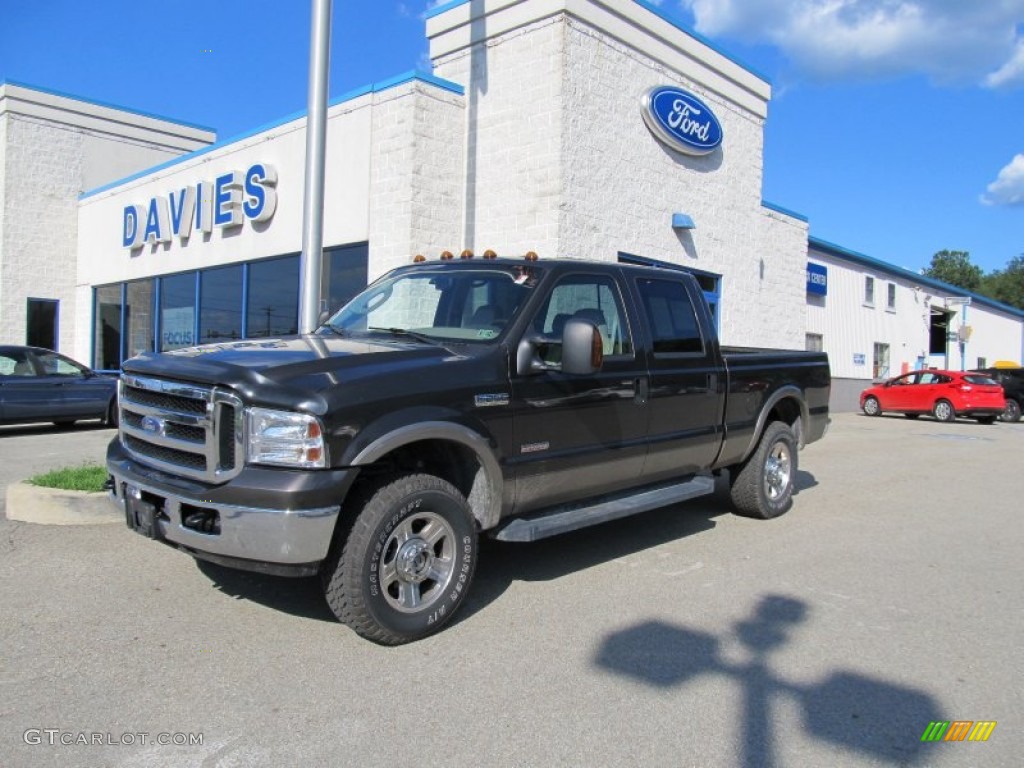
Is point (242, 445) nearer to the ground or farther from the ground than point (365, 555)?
farther from the ground

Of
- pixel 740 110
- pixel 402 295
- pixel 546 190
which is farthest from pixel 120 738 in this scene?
pixel 740 110

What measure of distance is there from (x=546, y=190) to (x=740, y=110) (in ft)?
20.5

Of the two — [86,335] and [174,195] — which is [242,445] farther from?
[86,335]

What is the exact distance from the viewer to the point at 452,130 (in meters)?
12.6

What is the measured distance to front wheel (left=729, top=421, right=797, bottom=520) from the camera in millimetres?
6961

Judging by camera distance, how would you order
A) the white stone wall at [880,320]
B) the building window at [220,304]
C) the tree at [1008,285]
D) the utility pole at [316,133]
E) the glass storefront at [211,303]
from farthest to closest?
the tree at [1008,285], the white stone wall at [880,320], the building window at [220,304], the glass storefront at [211,303], the utility pole at [316,133]

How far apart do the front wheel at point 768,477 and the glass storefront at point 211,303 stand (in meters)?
6.74

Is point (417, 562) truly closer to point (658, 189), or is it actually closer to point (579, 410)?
point (579, 410)

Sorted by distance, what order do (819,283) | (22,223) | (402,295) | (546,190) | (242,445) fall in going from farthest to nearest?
(819,283), (22,223), (546,190), (402,295), (242,445)

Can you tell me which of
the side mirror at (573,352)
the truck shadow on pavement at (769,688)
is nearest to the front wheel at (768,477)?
the truck shadow on pavement at (769,688)

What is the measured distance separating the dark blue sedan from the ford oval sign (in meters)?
10.4

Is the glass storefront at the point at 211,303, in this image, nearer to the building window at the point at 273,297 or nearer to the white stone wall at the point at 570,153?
the building window at the point at 273,297

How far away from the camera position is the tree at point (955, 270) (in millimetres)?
89750

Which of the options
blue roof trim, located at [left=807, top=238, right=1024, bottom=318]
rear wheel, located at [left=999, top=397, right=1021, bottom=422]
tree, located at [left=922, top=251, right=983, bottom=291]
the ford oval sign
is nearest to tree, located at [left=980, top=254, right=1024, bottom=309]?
tree, located at [left=922, top=251, right=983, bottom=291]
